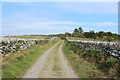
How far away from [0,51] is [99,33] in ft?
308

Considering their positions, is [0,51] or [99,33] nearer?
[0,51]

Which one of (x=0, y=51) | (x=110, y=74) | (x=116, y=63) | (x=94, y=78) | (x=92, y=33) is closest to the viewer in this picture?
(x=94, y=78)

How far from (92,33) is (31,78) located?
97.3 metres

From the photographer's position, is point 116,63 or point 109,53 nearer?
point 116,63

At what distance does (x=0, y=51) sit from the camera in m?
18.6

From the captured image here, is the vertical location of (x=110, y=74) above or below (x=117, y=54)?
below

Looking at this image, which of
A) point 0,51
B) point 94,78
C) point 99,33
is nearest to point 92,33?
point 99,33

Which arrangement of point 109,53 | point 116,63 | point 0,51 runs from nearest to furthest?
1. point 116,63
2. point 109,53
3. point 0,51

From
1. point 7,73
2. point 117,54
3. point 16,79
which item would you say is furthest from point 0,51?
point 117,54

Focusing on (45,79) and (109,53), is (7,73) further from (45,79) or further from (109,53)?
(109,53)

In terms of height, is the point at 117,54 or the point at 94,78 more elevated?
the point at 117,54

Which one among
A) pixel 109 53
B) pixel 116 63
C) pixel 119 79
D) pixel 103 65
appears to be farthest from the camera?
pixel 109 53

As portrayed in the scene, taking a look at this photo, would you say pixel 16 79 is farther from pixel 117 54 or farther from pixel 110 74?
pixel 117 54

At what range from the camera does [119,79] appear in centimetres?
967
